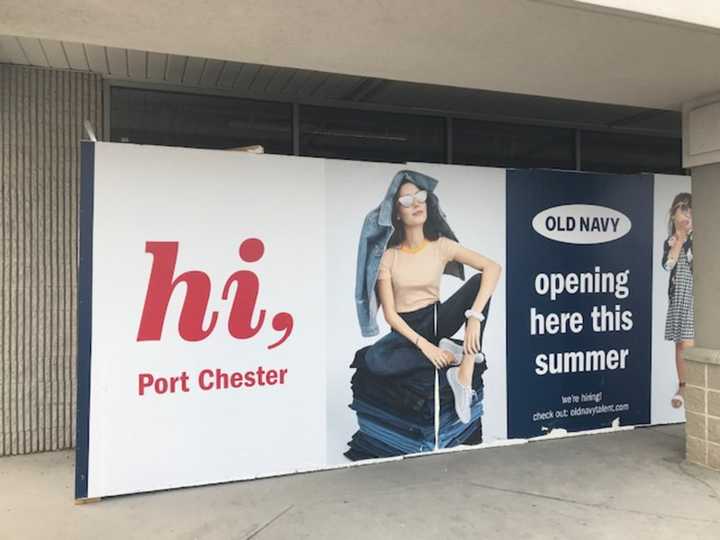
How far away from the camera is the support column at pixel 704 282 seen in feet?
15.1

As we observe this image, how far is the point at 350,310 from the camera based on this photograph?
15.4ft

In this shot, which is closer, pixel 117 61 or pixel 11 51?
pixel 11 51

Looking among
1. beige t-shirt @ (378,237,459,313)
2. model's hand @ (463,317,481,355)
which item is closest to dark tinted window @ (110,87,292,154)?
beige t-shirt @ (378,237,459,313)

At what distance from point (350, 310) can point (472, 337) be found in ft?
3.78

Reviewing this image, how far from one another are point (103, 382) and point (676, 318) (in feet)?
17.1

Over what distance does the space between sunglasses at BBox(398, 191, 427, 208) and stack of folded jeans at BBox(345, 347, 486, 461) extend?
1.27 metres

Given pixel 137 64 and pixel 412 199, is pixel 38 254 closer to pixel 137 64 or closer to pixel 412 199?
pixel 137 64

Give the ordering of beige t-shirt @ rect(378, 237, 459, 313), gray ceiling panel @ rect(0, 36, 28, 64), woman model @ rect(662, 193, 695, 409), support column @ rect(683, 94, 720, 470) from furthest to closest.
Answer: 1. woman model @ rect(662, 193, 695, 409)
2. beige t-shirt @ rect(378, 237, 459, 313)
3. support column @ rect(683, 94, 720, 470)
4. gray ceiling panel @ rect(0, 36, 28, 64)

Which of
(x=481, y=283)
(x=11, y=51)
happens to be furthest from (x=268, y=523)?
(x=11, y=51)

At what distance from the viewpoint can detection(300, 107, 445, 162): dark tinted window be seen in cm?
586

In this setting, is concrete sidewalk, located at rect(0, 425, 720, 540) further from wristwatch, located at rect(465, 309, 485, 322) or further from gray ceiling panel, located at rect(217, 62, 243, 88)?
gray ceiling panel, located at rect(217, 62, 243, 88)

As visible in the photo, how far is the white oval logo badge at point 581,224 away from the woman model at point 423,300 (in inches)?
31.8

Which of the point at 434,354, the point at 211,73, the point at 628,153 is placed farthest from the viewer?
the point at 628,153

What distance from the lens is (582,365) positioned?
546 centimetres
